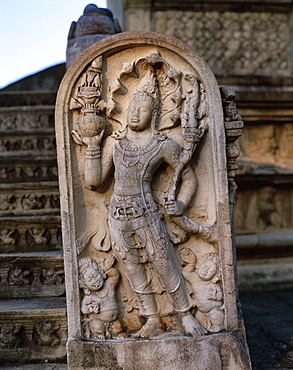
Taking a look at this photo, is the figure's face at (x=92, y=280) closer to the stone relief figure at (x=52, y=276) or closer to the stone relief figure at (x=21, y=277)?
the stone relief figure at (x=52, y=276)

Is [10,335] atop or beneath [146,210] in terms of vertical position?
beneath

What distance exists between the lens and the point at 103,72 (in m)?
2.79

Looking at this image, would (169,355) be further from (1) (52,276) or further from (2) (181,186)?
(1) (52,276)

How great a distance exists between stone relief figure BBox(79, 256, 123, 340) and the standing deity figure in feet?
0.51

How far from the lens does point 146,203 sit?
2660mm

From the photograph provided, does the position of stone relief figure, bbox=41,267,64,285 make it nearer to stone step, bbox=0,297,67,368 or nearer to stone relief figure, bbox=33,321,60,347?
stone step, bbox=0,297,67,368

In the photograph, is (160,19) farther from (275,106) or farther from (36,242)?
(36,242)

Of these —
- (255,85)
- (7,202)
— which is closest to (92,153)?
(7,202)

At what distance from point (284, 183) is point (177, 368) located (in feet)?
9.14

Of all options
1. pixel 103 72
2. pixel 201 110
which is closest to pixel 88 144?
pixel 103 72

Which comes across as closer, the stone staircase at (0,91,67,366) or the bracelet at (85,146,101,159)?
the bracelet at (85,146,101,159)

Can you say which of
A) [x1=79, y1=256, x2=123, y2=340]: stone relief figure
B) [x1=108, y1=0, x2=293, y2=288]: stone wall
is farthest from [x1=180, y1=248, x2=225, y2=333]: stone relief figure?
[x1=108, y1=0, x2=293, y2=288]: stone wall

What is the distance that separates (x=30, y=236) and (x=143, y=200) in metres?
1.54

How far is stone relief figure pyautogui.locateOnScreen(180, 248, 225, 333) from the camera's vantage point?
2.69m
